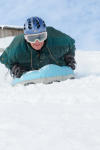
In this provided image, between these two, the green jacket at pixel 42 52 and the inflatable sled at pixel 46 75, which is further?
the green jacket at pixel 42 52

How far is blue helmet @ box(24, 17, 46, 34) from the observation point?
4.36 m

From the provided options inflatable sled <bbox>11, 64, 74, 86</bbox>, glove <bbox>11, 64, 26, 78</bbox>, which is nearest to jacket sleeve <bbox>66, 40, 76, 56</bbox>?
inflatable sled <bbox>11, 64, 74, 86</bbox>

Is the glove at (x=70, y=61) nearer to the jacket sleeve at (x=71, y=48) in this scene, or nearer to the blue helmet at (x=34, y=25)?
the jacket sleeve at (x=71, y=48)

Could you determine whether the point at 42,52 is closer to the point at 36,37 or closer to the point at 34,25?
the point at 36,37

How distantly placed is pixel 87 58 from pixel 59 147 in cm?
652

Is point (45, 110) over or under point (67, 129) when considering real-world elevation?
under

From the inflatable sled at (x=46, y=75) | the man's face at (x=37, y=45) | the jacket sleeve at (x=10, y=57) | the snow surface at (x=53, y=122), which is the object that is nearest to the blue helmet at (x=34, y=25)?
the man's face at (x=37, y=45)

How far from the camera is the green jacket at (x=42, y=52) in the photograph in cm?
455

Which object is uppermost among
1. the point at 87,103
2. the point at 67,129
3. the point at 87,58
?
the point at 67,129

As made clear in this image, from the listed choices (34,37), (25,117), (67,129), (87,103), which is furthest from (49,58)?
(67,129)

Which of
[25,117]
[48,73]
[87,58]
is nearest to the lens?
[25,117]

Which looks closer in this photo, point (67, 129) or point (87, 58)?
point (67, 129)

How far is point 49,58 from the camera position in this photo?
4609 millimetres

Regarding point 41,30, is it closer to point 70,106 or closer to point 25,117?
point 70,106
